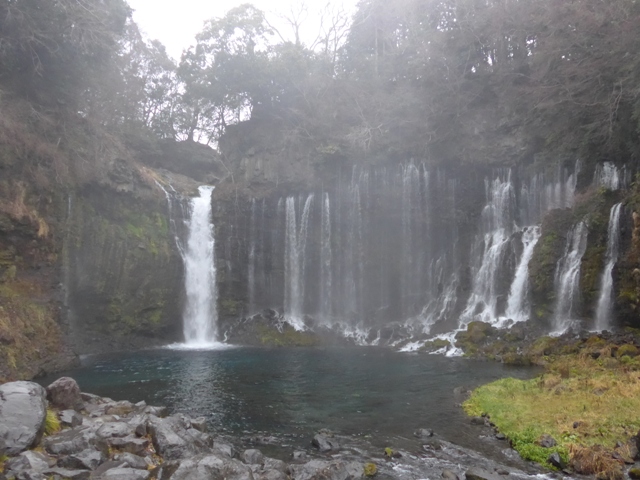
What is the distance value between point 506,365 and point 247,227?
19.6 m

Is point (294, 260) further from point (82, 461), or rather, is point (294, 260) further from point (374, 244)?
point (82, 461)

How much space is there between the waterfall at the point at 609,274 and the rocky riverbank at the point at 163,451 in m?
13.7

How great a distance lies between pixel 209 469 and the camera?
7230mm

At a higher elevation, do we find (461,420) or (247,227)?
(247,227)

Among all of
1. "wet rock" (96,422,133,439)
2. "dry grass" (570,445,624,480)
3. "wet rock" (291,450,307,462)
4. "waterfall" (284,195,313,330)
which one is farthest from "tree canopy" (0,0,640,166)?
"wet rock" (96,422,133,439)

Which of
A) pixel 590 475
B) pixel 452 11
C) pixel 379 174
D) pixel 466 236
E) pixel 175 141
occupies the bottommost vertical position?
pixel 590 475

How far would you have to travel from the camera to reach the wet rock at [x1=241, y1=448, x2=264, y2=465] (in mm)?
9219

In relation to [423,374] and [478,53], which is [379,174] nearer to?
[478,53]

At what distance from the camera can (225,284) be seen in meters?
32.9

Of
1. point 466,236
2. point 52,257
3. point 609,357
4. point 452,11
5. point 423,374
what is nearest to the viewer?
point 609,357

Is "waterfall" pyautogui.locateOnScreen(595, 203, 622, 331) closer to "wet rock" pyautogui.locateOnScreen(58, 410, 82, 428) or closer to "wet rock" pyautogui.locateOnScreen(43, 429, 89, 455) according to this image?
"wet rock" pyautogui.locateOnScreen(58, 410, 82, 428)

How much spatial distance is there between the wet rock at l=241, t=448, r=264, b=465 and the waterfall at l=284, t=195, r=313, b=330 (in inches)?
951

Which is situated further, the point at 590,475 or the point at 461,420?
the point at 461,420

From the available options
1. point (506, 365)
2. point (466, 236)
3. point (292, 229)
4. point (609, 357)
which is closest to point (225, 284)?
point (292, 229)
